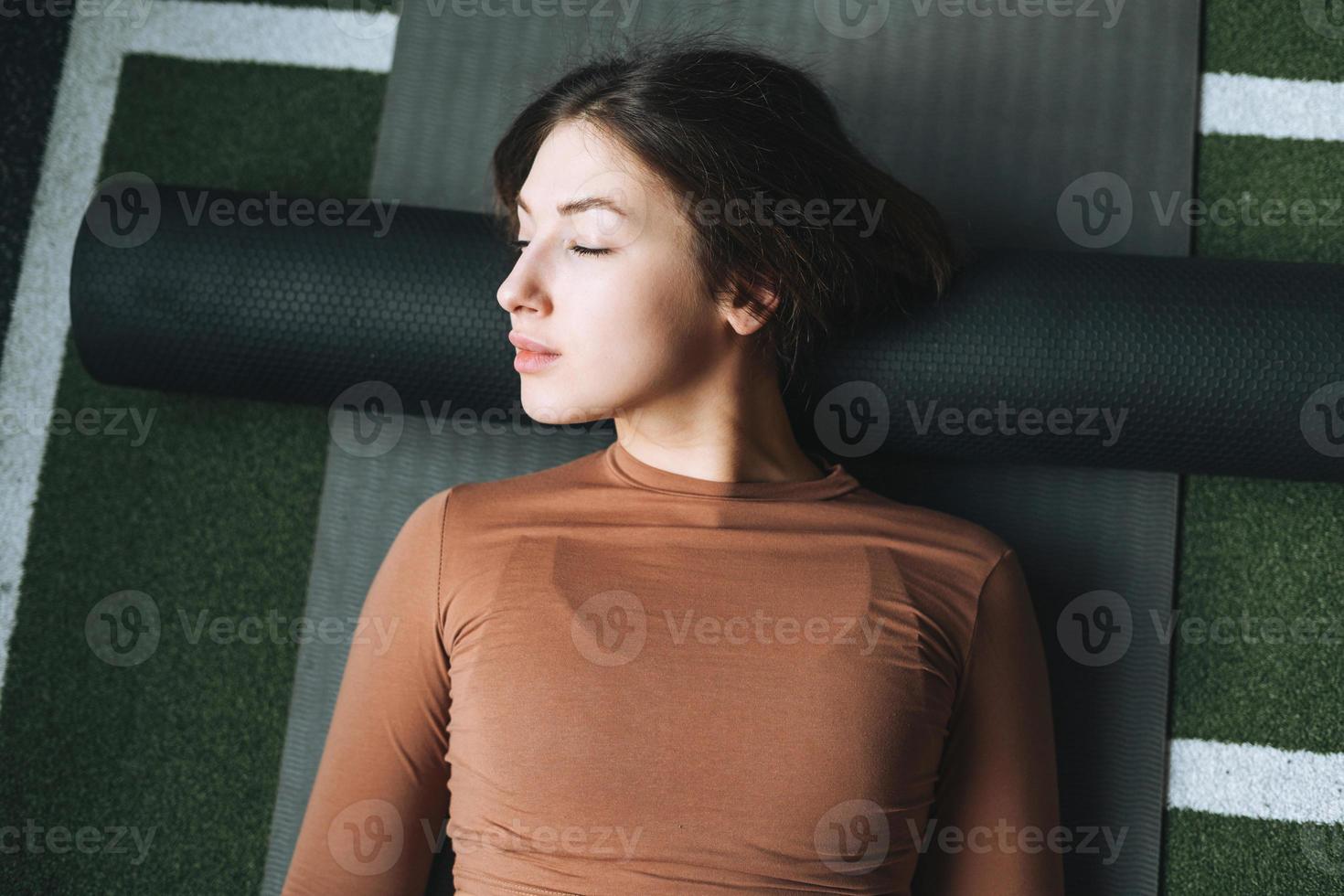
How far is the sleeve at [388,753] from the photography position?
3.78 ft

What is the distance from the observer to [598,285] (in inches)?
41.1

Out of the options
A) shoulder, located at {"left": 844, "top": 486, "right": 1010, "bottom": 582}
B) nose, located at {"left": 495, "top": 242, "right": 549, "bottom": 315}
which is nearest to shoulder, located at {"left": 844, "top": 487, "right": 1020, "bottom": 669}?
shoulder, located at {"left": 844, "top": 486, "right": 1010, "bottom": 582}

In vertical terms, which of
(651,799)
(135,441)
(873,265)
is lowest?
(651,799)

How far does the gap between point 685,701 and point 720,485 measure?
0.25 meters

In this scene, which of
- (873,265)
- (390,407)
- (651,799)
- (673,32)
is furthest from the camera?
(673,32)

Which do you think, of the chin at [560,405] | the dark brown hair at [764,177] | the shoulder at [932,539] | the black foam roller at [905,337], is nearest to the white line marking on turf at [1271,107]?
the black foam roller at [905,337]

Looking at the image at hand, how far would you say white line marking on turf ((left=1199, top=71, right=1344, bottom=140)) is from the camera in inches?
58.9

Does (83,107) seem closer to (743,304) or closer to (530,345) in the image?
(530,345)

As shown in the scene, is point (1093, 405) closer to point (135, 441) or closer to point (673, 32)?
point (673, 32)

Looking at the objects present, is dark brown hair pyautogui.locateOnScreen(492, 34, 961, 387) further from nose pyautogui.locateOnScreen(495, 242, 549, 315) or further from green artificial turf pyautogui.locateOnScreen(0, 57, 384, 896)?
green artificial turf pyautogui.locateOnScreen(0, 57, 384, 896)

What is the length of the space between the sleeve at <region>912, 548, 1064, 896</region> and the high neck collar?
0.21 meters

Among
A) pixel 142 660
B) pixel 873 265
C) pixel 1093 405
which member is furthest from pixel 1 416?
pixel 1093 405

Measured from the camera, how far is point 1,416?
5.02ft

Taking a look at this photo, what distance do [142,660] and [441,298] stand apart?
70 centimetres
